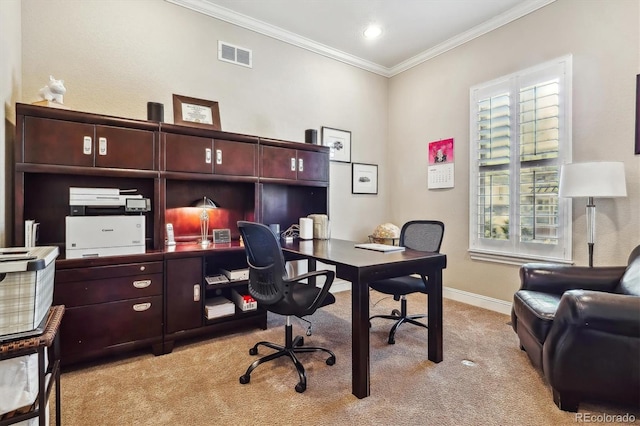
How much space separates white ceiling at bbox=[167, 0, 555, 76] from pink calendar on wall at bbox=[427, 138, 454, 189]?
1199mm

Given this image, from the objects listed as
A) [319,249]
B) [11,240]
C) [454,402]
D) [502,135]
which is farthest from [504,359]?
[11,240]

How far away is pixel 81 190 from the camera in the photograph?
7.32 ft

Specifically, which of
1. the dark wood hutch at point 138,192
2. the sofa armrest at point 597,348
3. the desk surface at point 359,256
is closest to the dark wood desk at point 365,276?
the desk surface at point 359,256

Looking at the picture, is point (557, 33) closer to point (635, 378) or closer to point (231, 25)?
point (635, 378)

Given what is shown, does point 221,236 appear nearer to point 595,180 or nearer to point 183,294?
point 183,294

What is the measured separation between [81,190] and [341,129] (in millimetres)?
3025

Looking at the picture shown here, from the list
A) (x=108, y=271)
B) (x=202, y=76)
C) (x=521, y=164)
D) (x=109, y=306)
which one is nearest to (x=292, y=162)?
(x=202, y=76)

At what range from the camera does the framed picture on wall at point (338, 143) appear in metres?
4.13

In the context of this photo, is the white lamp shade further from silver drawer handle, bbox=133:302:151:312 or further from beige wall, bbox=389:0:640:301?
silver drawer handle, bbox=133:302:151:312

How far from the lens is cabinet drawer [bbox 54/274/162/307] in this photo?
2107 mm

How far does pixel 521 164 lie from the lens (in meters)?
3.24

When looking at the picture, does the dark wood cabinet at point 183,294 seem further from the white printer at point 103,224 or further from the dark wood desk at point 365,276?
the dark wood desk at point 365,276

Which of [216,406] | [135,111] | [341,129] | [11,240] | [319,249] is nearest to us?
[216,406]

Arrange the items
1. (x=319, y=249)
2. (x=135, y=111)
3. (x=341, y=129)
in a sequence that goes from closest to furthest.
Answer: (x=319, y=249), (x=135, y=111), (x=341, y=129)
